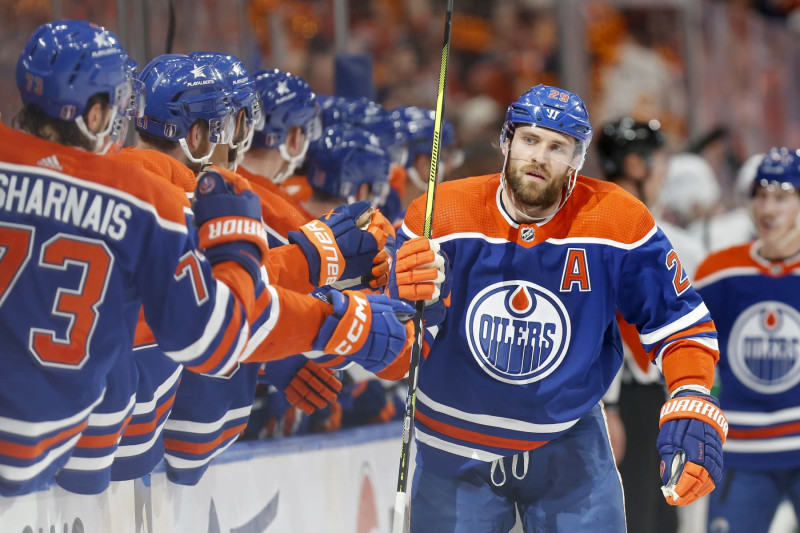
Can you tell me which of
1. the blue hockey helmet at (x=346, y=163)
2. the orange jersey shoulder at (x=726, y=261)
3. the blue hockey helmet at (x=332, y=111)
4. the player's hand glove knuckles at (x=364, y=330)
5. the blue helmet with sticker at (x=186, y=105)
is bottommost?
the player's hand glove knuckles at (x=364, y=330)

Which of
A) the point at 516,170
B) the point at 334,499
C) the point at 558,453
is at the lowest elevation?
the point at 334,499

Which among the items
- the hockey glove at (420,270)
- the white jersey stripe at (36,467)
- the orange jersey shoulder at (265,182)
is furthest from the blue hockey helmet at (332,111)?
the white jersey stripe at (36,467)

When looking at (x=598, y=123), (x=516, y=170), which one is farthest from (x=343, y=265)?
(x=598, y=123)

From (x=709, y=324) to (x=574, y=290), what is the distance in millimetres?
366

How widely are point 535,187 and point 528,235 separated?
0.12 metres

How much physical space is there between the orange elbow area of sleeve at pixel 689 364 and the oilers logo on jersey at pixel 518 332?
0.28 metres

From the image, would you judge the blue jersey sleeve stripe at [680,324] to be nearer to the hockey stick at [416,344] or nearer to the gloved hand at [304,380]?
the hockey stick at [416,344]

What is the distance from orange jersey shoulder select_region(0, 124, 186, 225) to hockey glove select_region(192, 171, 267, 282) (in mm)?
72

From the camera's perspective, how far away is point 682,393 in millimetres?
3141

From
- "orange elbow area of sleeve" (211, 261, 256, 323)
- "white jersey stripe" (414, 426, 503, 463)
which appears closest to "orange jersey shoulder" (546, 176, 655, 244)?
"white jersey stripe" (414, 426, 503, 463)

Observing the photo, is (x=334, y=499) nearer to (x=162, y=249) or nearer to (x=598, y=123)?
(x=162, y=249)

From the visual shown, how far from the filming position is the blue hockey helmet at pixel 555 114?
320 cm

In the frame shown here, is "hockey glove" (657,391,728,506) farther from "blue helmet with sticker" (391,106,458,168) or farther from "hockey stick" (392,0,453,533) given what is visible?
"blue helmet with sticker" (391,106,458,168)

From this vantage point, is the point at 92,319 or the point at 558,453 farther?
the point at 558,453
